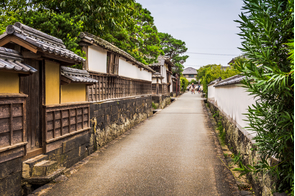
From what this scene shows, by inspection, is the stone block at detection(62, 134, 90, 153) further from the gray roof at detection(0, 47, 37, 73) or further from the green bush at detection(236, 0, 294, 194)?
the green bush at detection(236, 0, 294, 194)

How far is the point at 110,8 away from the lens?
34.3 ft

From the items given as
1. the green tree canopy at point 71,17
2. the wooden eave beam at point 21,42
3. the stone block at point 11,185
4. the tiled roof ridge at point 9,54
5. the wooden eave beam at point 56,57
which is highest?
the green tree canopy at point 71,17

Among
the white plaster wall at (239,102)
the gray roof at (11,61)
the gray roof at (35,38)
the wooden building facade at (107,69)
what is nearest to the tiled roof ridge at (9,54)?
the gray roof at (11,61)

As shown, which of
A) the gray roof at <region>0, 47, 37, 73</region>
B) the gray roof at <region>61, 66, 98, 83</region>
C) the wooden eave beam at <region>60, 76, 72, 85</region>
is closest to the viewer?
the gray roof at <region>0, 47, 37, 73</region>

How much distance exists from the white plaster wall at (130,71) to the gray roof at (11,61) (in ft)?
26.6

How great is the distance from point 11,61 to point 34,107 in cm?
140

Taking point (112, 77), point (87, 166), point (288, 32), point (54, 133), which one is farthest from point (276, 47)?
point (112, 77)

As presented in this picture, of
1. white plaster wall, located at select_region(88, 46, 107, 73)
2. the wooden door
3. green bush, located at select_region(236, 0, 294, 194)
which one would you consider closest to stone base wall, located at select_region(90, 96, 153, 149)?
white plaster wall, located at select_region(88, 46, 107, 73)

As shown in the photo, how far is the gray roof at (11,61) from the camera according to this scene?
402 cm

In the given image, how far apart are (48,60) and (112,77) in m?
5.86

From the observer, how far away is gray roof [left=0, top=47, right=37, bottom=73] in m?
4.02

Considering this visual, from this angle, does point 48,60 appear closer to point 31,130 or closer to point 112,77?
point 31,130

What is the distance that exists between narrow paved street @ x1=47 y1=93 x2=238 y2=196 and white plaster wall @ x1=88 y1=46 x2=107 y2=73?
3.46 meters

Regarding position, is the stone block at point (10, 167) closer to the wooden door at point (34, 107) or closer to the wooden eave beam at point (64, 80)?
the wooden door at point (34, 107)
